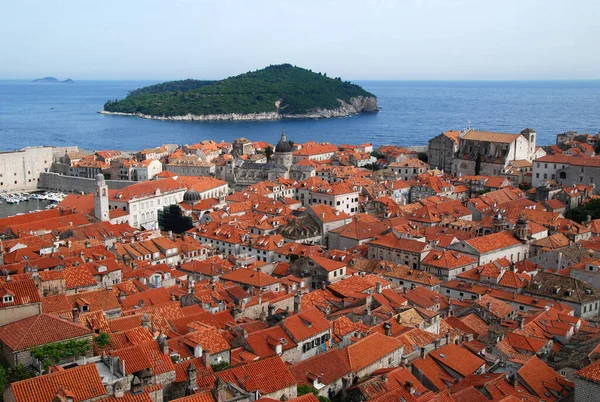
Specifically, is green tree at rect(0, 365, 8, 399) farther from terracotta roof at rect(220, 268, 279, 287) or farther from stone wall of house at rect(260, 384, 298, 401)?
terracotta roof at rect(220, 268, 279, 287)

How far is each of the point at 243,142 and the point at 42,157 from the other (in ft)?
99.6

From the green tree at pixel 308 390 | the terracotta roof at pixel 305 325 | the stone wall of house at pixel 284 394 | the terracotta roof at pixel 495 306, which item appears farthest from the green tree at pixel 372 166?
the stone wall of house at pixel 284 394

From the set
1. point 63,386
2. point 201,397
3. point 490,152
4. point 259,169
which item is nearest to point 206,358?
point 201,397

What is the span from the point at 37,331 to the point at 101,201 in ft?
122

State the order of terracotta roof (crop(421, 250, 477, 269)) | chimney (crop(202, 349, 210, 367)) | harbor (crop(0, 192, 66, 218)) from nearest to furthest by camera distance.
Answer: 1. chimney (crop(202, 349, 210, 367))
2. terracotta roof (crop(421, 250, 477, 269))
3. harbor (crop(0, 192, 66, 218))

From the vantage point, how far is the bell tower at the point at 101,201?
5328cm

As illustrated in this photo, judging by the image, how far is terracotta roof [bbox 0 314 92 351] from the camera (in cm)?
1702

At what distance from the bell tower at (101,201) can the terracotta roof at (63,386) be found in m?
40.0

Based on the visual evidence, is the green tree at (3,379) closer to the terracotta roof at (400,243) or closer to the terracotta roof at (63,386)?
the terracotta roof at (63,386)

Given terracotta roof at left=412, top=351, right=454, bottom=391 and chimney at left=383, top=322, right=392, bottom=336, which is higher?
chimney at left=383, top=322, right=392, bottom=336

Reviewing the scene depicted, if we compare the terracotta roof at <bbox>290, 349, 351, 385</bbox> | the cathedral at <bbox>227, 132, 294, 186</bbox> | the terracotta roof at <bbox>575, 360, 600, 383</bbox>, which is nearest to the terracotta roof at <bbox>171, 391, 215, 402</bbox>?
the terracotta roof at <bbox>290, 349, 351, 385</bbox>

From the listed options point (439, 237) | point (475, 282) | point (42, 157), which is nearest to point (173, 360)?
point (475, 282)

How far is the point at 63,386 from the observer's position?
47.2ft

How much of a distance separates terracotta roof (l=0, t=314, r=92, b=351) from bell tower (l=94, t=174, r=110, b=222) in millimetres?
36152
